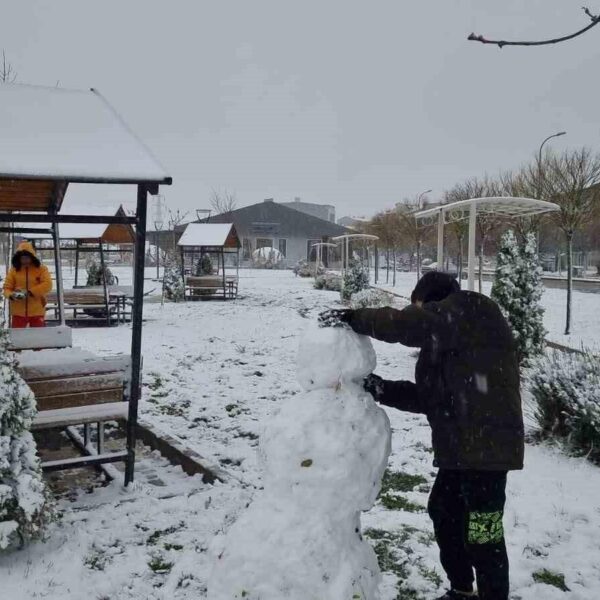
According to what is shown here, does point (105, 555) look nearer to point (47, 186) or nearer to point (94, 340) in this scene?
point (47, 186)

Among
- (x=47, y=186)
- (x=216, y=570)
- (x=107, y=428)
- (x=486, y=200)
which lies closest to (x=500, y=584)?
(x=216, y=570)

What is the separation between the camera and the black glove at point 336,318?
2438mm

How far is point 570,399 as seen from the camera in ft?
17.4

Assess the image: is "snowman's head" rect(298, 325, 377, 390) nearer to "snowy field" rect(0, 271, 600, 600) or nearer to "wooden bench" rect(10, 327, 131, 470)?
"snowy field" rect(0, 271, 600, 600)

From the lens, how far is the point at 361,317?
2.40m

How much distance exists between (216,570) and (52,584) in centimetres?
131

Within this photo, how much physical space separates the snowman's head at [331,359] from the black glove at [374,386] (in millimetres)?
121

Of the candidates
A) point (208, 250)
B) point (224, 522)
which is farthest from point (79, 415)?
point (208, 250)

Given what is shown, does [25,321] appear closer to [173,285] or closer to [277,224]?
[173,285]

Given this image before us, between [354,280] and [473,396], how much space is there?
17.2 meters

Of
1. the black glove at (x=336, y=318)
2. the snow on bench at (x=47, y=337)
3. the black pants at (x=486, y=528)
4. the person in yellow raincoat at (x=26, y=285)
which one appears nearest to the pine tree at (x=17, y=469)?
the black glove at (x=336, y=318)

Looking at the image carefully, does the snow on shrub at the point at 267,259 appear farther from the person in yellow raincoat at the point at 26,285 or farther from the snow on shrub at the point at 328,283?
the person in yellow raincoat at the point at 26,285

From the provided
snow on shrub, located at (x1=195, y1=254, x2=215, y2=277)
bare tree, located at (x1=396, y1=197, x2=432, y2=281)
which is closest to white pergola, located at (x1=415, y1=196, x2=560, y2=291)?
snow on shrub, located at (x1=195, y1=254, x2=215, y2=277)

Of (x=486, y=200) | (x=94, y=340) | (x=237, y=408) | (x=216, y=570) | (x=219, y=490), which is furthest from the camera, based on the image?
(x=94, y=340)
